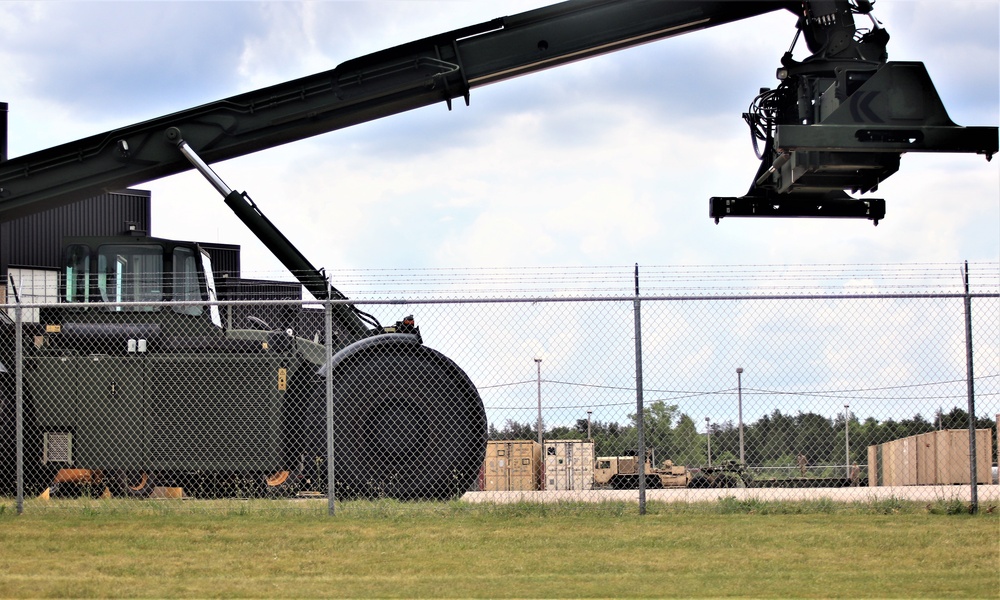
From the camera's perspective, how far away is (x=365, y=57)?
45.3ft

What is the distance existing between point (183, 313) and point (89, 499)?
2.29 meters

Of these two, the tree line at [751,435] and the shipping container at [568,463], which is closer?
the tree line at [751,435]

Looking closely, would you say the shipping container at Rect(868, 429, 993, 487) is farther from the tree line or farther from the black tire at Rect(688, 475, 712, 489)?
the tree line

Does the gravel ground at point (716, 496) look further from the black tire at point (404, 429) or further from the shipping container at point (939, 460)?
the shipping container at point (939, 460)

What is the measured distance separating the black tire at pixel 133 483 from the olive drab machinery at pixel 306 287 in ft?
0.08

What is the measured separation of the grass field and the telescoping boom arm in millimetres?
3449

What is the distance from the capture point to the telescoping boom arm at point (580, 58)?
11664mm

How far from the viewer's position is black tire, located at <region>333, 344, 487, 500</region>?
518 inches

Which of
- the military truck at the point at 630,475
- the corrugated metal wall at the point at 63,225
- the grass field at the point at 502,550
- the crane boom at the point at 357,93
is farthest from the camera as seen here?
the corrugated metal wall at the point at 63,225

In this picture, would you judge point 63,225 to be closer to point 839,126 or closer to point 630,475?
point 630,475

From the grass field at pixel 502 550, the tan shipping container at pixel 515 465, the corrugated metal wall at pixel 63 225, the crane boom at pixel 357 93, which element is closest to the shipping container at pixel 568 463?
the tan shipping container at pixel 515 465

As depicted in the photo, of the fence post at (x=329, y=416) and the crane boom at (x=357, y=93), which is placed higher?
the crane boom at (x=357, y=93)

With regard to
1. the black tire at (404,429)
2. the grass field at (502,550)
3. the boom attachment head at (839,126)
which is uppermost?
the boom attachment head at (839,126)

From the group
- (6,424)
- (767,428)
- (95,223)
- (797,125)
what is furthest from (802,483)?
(95,223)
